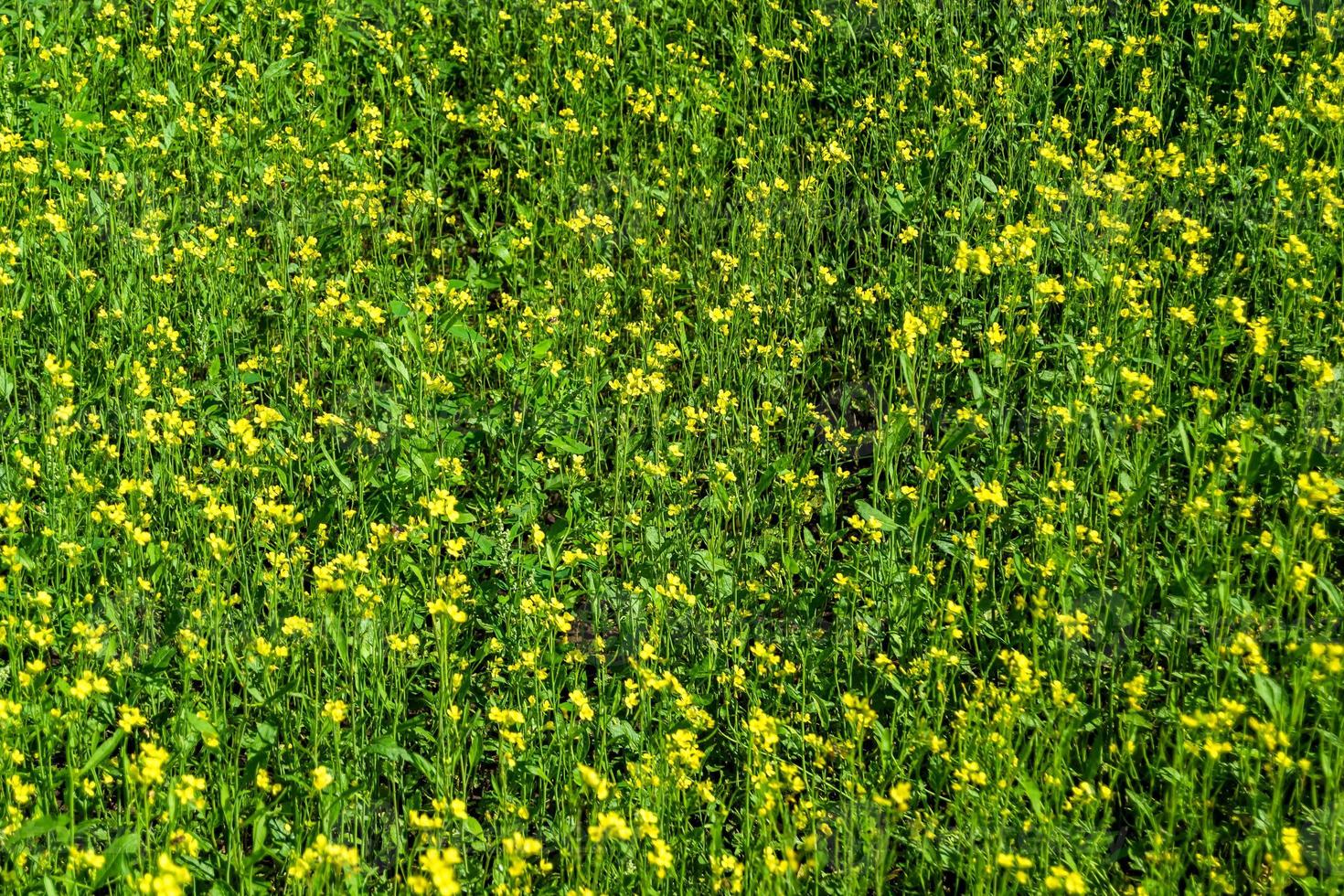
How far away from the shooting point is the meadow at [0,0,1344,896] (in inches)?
119

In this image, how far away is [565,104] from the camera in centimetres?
584

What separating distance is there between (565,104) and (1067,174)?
208 cm

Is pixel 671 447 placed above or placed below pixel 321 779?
above

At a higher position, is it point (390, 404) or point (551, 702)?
point (390, 404)

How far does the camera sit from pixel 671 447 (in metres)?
3.90

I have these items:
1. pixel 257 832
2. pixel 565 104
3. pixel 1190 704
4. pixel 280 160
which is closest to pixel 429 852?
pixel 257 832

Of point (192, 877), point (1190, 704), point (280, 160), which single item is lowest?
point (192, 877)

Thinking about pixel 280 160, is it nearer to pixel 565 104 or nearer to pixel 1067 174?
pixel 565 104

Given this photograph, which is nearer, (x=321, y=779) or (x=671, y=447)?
(x=321, y=779)

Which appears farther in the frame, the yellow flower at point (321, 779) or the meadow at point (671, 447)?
the meadow at point (671, 447)

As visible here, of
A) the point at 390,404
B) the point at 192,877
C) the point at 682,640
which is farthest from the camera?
the point at 390,404

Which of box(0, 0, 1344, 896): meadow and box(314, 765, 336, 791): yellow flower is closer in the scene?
box(314, 765, 336, 791): yellow flower

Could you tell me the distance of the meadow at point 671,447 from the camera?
302 cm

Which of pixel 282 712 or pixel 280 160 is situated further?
pixel 280 160
